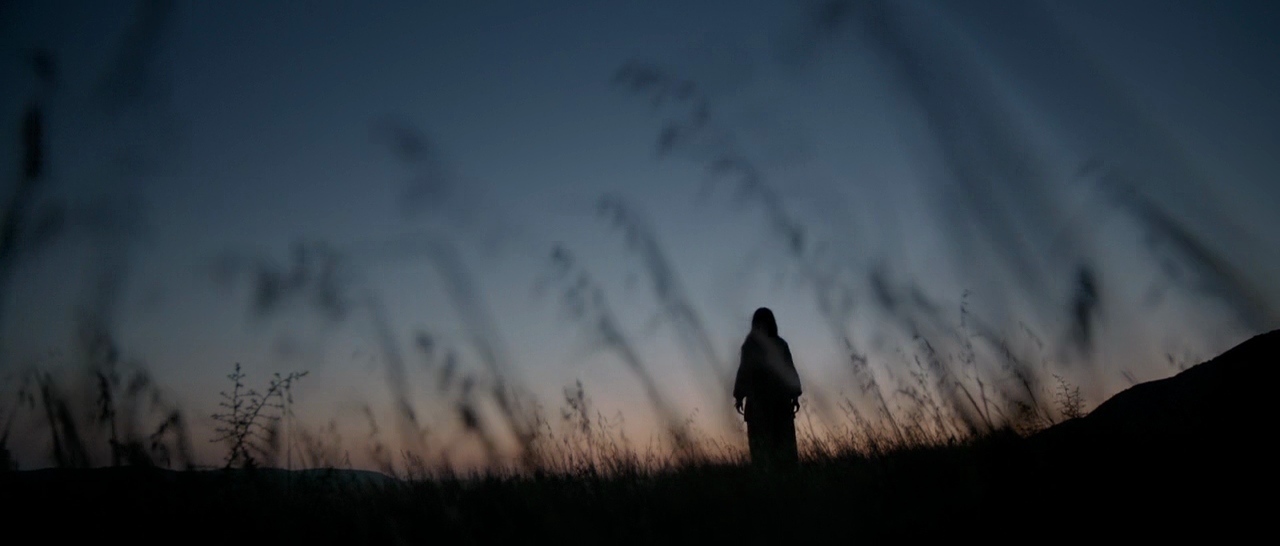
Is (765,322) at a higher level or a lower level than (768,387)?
higher

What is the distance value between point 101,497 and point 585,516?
2714 mm

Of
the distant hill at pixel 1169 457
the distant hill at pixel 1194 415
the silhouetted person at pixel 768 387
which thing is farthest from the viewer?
the silhouetted person at pixel 768 387

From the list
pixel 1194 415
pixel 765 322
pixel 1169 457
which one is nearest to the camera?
pixel 1169 457

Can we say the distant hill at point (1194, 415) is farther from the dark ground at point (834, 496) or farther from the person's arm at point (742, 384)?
the person's arm at point (742, 384)

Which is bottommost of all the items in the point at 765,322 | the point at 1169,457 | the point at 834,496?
the point at 1169,457

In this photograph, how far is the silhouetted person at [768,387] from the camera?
22.1ft

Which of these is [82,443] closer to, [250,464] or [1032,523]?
[250,464]

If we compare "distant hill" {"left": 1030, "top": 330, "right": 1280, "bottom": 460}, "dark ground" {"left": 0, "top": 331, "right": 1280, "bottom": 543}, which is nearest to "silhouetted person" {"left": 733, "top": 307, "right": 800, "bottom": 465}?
"dark ground" {"left": 0, "top": 331, "right": 1280, "bottom": 543}

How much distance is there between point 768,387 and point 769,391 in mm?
42

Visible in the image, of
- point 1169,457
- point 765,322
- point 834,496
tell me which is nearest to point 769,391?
point 765,322

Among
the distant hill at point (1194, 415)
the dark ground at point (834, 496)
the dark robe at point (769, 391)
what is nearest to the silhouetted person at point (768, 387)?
the dark robe at point (769, 391)

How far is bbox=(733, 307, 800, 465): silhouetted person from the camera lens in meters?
6.73

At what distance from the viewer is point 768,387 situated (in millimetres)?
6844

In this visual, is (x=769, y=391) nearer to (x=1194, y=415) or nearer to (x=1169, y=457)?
(x=1194, y=415)
